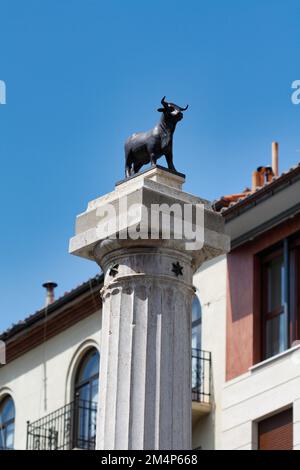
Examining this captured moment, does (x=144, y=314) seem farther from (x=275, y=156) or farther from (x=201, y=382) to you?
(x=275, y=156)

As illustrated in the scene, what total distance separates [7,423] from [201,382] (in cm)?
805

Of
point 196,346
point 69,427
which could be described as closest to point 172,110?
point 196,346

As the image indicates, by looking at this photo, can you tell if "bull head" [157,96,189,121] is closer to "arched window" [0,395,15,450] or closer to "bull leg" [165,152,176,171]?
"bull leg" [165,152,176,171]

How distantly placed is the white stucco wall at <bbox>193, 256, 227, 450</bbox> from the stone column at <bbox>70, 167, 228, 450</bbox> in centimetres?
1438

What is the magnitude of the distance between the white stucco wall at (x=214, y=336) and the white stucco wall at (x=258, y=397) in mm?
212

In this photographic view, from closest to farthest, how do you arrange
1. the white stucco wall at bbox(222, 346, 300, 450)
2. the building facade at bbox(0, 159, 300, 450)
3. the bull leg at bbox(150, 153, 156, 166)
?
the bull leg at bbox(150, 153, 156, 166) < the white stucco wall at bbox(222, 346, 300, 450) < the building facade at bbox(0, 159, 300, 450)

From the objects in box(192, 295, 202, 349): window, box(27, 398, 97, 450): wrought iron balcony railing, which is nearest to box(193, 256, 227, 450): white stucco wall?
box(192, 295, 202, 349): window

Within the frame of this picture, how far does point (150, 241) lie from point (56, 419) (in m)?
19.2

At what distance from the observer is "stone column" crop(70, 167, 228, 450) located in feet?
39.9

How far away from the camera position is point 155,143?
43.7 ft

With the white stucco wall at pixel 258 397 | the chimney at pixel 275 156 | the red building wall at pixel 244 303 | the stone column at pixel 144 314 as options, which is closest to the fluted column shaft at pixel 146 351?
the stone column at pixel 144 314

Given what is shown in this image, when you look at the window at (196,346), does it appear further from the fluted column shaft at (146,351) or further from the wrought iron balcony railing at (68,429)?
the fluted column shaft at (146,351)
